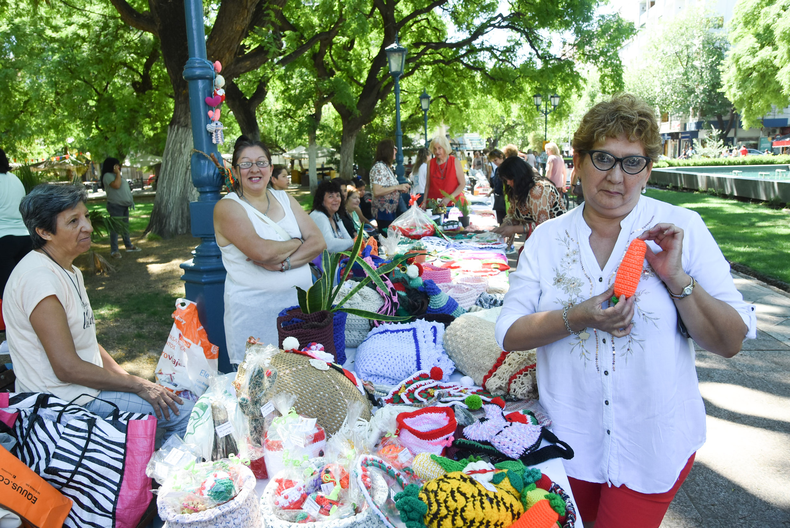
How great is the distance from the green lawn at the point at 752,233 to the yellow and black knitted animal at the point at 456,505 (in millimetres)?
7440

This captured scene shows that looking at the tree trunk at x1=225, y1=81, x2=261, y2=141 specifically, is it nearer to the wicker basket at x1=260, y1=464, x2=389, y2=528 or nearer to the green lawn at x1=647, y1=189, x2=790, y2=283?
the green lawn at x1=647, y1=189, x2=790, y2=283

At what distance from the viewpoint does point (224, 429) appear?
1713mm

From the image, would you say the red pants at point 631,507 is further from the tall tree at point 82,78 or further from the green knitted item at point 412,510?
the tall tree at point 82,78

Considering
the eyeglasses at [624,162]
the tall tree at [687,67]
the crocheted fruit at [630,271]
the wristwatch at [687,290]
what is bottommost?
the wristwatch at [687,290]

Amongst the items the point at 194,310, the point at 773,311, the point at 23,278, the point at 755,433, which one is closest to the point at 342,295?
the point at 194,310

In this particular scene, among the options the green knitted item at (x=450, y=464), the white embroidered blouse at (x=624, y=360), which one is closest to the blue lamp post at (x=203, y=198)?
the green knitted item at (x=450, y=464)

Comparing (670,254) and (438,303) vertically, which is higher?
(670,254)

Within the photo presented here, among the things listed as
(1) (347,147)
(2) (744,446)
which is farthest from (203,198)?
(1) (347,147)

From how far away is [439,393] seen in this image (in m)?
2.29

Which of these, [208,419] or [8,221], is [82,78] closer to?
[8,221]

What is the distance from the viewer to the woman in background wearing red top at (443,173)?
26.1 feet

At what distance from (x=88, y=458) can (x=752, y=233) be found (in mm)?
11821

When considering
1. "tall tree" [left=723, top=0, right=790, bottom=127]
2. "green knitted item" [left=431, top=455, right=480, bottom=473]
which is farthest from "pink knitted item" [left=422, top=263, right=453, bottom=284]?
"tall tree" [left=723, top=0, right=790, bottom=127]

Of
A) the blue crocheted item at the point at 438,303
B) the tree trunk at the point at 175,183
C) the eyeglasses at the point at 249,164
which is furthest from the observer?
the tree trunk at the point at 175,183
